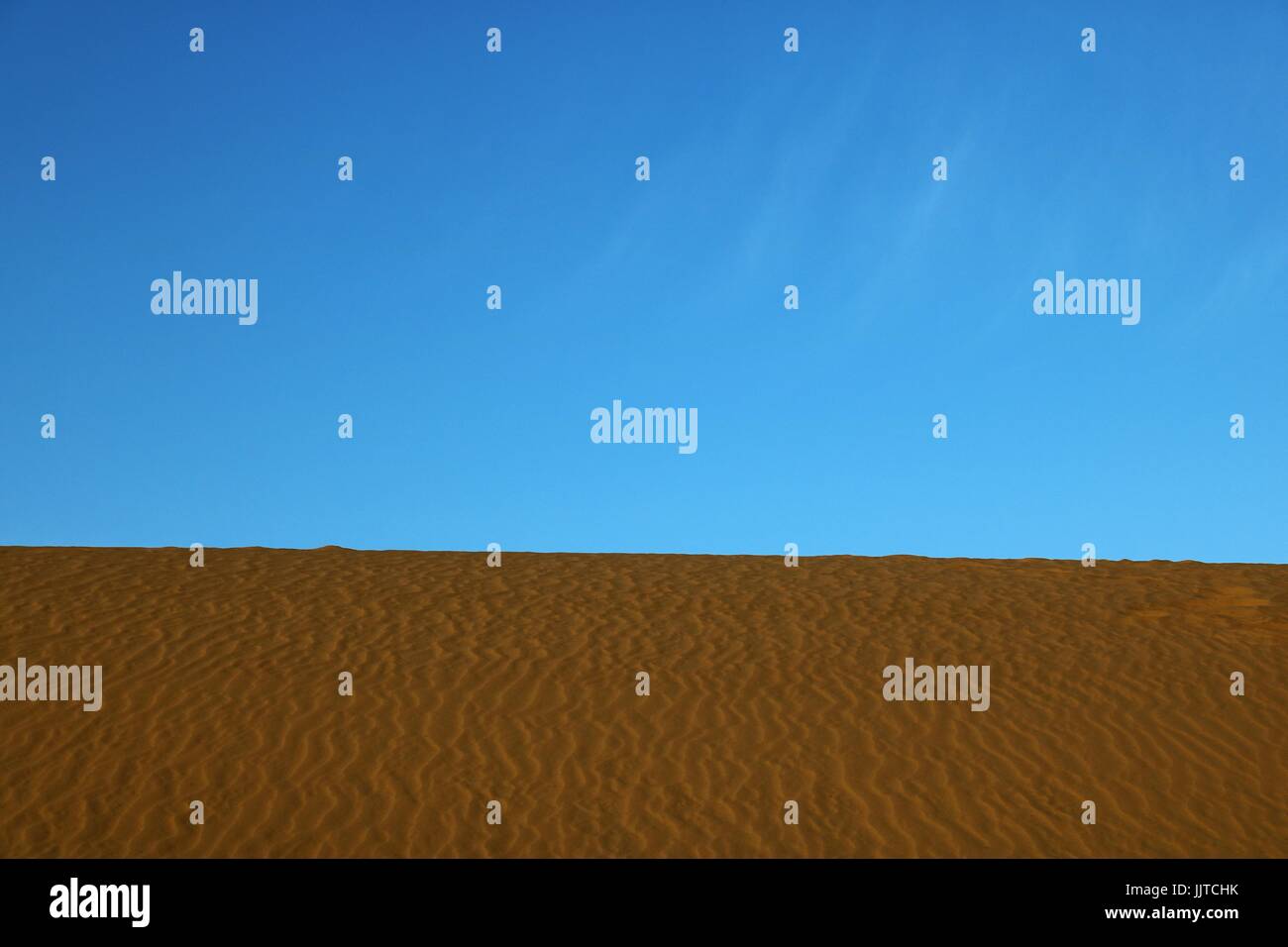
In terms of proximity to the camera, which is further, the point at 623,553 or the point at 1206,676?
the point at 623,553

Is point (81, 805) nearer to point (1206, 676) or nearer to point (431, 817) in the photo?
point (431, 817)

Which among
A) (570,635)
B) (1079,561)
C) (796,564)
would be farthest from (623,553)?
(1079,561)

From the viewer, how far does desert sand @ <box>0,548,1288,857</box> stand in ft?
36.1

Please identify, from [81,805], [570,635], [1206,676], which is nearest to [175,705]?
[81,805]

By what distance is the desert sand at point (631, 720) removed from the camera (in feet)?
36.1

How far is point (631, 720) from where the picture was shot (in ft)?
45.1

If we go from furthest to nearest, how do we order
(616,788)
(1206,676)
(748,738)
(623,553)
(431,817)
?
(623,553), (1206,676), (748,738), (616,788), (431,817)

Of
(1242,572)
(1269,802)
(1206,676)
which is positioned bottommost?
(1269,802)

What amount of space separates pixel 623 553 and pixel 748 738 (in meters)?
11.3

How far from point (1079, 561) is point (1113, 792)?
41.3 feet

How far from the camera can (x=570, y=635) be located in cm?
1708

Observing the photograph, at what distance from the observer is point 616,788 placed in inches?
468

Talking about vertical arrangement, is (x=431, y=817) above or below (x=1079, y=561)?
below

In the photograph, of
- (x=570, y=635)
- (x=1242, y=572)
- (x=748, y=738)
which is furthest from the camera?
(x=1242, y=572)
